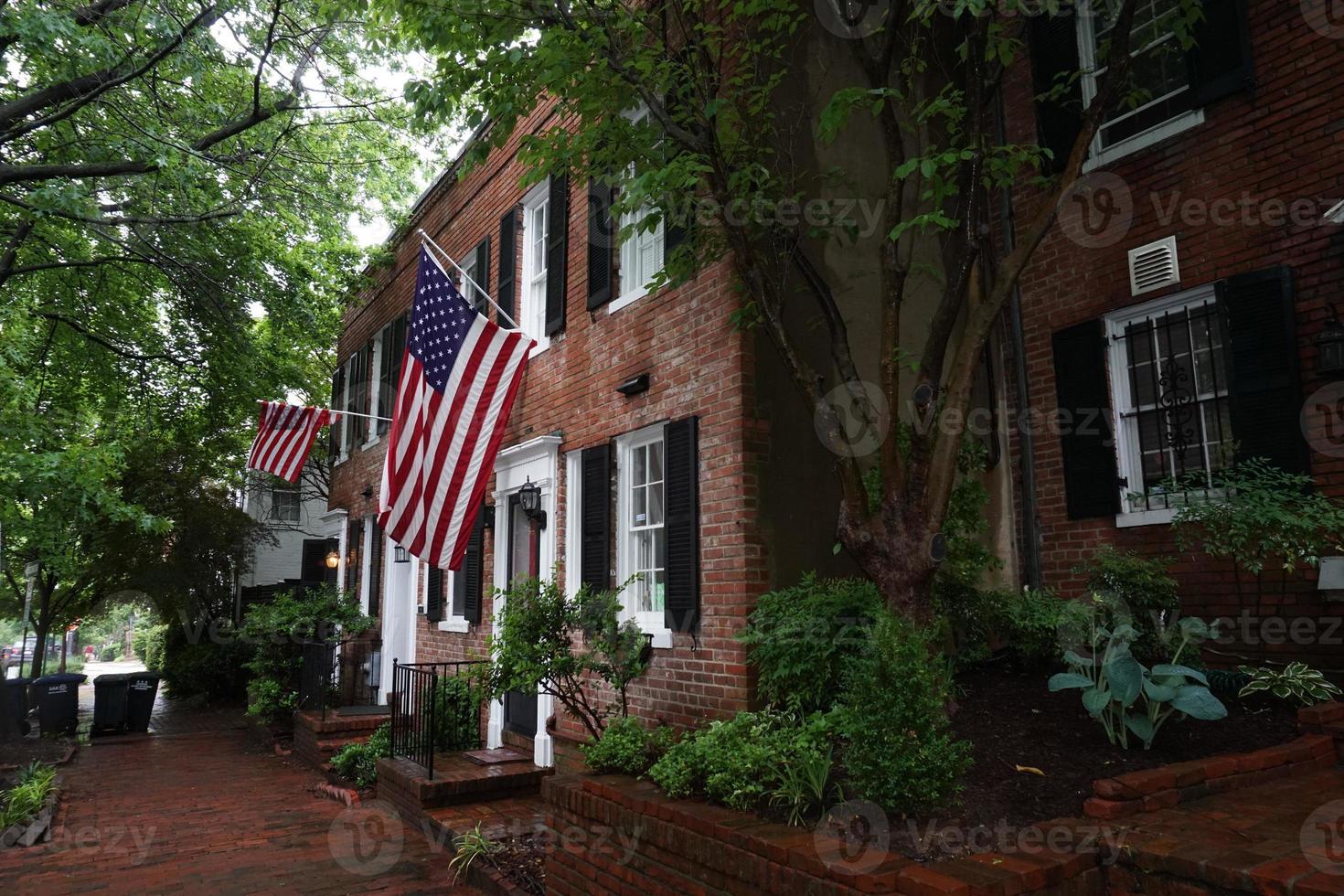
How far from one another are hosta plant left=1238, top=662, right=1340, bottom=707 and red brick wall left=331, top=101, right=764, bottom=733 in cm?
303

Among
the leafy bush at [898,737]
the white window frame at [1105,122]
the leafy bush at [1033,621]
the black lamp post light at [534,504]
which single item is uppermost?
the white window frame at [1105,122]

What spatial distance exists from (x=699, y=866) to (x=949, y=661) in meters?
2.49

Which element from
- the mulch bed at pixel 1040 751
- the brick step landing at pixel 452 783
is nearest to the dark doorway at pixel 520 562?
the brick step landing at pixel 452 783

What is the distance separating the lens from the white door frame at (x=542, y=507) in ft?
25.8

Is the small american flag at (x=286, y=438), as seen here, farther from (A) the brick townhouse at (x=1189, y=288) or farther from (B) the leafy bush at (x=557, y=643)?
(A) the brick townhouse at (x=1189, y=288)

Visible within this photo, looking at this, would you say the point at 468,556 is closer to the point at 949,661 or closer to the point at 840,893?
the point at 949,661

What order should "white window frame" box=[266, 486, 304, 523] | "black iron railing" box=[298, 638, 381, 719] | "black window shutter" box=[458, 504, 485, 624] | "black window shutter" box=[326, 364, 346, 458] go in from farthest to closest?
"white window frame" box=[266, 486, 304, 523] → "black window shutter" box=[326, 364, 346, 458] → "black iron railing" box=[298, 638, 381, 719] → "black window shutter" box=[458, 504, 485, 624]

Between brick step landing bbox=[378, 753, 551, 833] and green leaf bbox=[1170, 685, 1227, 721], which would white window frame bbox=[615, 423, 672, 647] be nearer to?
brick step landing bbox=[378, 753, 551, 833]

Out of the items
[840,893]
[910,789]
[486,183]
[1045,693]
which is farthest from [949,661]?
[486,183]

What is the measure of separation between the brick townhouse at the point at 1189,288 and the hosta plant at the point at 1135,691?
1.71 metres

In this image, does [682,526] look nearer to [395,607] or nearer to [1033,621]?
[1033,621]

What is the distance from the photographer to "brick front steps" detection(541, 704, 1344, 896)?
3059mm

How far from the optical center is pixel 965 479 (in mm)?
6672

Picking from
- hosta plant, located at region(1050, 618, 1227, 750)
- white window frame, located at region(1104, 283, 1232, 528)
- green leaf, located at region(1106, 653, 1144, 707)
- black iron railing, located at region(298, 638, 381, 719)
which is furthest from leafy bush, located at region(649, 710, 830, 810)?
black iron railing, located at region(298, 638, 381, 719)
